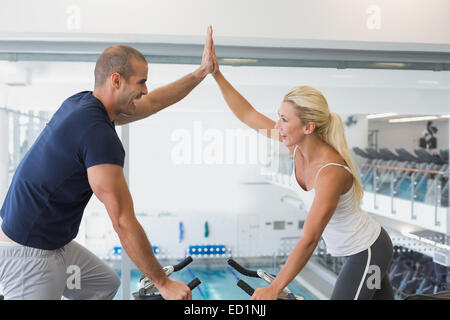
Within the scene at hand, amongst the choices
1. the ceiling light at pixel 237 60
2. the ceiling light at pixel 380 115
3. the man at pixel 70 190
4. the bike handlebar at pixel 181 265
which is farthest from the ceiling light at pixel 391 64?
the bike handlebar at pixel 181 265

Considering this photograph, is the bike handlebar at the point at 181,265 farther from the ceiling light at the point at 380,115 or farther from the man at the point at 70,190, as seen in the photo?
the ceiling light at the point at 380,115

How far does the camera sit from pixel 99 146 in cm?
145

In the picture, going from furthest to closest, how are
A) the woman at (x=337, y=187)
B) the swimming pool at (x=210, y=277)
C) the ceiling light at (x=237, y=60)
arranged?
the swimming pool at (x=210, y=277) < the ceiling light at (x=237, y=60) < the woman at (x=337, y=187)

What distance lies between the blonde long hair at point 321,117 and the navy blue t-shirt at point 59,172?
86 centimetres

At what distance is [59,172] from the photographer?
1539 mm

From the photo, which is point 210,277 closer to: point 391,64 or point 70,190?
point 70,190

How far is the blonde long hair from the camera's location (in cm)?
193

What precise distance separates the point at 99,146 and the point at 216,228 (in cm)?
164

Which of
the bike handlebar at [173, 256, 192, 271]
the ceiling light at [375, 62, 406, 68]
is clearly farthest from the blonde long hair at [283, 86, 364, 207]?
the ceiling light at [375, 62, 406, 68]

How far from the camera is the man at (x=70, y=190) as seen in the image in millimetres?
1464

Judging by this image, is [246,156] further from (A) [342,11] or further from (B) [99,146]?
(B) [99,146]

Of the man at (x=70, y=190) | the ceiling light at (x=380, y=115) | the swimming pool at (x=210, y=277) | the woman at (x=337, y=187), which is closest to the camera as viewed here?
the man at (x=70, y=190)

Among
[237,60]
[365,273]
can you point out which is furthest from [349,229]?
[237,60]
